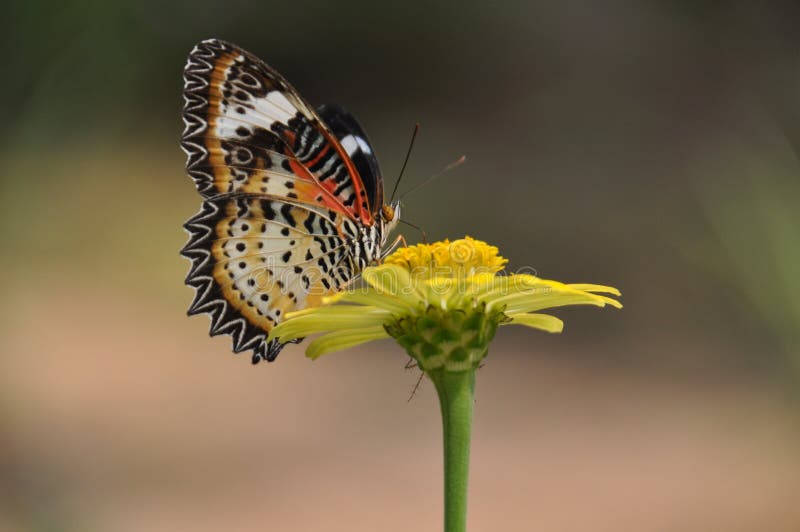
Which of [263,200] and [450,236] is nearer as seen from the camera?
[263,200]

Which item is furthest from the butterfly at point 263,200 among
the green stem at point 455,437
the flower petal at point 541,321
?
the green stem at point 455,437

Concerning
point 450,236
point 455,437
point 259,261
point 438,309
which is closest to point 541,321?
point 438,309

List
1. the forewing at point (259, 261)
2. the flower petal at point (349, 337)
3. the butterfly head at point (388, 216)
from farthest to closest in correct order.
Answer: the butterfly head at point (388, 216) < the forewing at point (259, 261) < the flower petal at point (349, 337)

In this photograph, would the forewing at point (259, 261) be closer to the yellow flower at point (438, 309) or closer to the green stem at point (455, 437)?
the yellow flower at point (438, 309)

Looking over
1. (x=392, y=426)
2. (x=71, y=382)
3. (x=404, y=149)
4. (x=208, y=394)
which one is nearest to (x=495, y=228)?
(x=404, y=149)

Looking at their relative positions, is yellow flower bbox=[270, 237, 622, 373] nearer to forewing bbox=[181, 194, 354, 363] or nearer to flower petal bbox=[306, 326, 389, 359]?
flower petal bbox=[306, 326, 389, 359]

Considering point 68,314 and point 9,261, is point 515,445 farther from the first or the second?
point 9,261

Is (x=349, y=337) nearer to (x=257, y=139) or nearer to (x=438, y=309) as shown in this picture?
(x=438, y=309)
